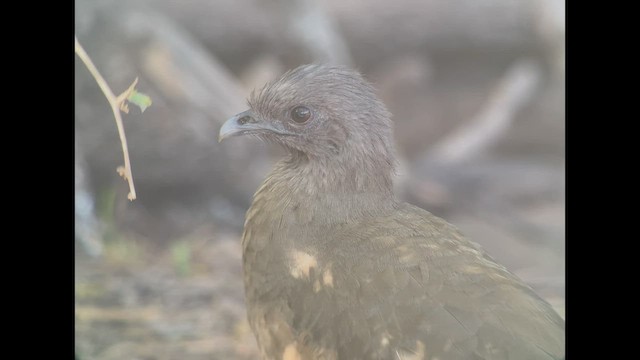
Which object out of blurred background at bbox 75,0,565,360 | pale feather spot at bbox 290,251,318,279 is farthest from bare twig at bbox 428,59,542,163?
pale feather spot at bbox 290,251,318,279

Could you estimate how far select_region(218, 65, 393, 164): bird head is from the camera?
238 cm

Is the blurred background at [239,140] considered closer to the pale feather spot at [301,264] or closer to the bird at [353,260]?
the bird at [353,260]

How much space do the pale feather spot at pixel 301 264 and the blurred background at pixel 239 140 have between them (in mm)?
1140

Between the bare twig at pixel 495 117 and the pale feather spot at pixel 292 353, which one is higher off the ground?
the bare twig at pixel 495 117

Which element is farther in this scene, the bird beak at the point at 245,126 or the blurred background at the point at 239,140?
the blurred background at the point at 239,140

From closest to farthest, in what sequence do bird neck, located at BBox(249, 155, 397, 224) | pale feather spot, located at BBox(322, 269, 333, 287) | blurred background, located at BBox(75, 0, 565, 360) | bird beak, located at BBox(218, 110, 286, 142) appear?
pale feather spot, located at BBox(322, 269, 333, 287) → bird neck, located at BBox(249, 155, 397, 224) → bird beak, located at BBox(218, 110, 286, 142) → blurred background, located at BBox(75, 0, 565, 360)

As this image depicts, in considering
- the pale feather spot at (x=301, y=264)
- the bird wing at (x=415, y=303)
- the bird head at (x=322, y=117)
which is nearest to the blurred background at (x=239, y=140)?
the bird head at (x=322, y=117)

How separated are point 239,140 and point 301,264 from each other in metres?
1.68

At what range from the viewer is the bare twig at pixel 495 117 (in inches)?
126

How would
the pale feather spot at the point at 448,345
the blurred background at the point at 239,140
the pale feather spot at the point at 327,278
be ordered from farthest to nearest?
the blurred background at the point at 239,140 < the pale feather spot at the point at 327,278 < the pale feather spot at the point at 448,345

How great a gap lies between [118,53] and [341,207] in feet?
4.71

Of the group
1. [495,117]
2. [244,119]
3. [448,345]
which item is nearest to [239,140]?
[495,117]

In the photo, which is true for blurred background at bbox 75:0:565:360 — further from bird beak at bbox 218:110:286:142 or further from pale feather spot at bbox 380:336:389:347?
pale feather spot at bbox 380:336:389:347

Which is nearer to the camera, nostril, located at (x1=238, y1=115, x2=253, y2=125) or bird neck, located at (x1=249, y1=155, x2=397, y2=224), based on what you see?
bird neck, located at (x1=249, y1=155, x2=397, y2=224)
